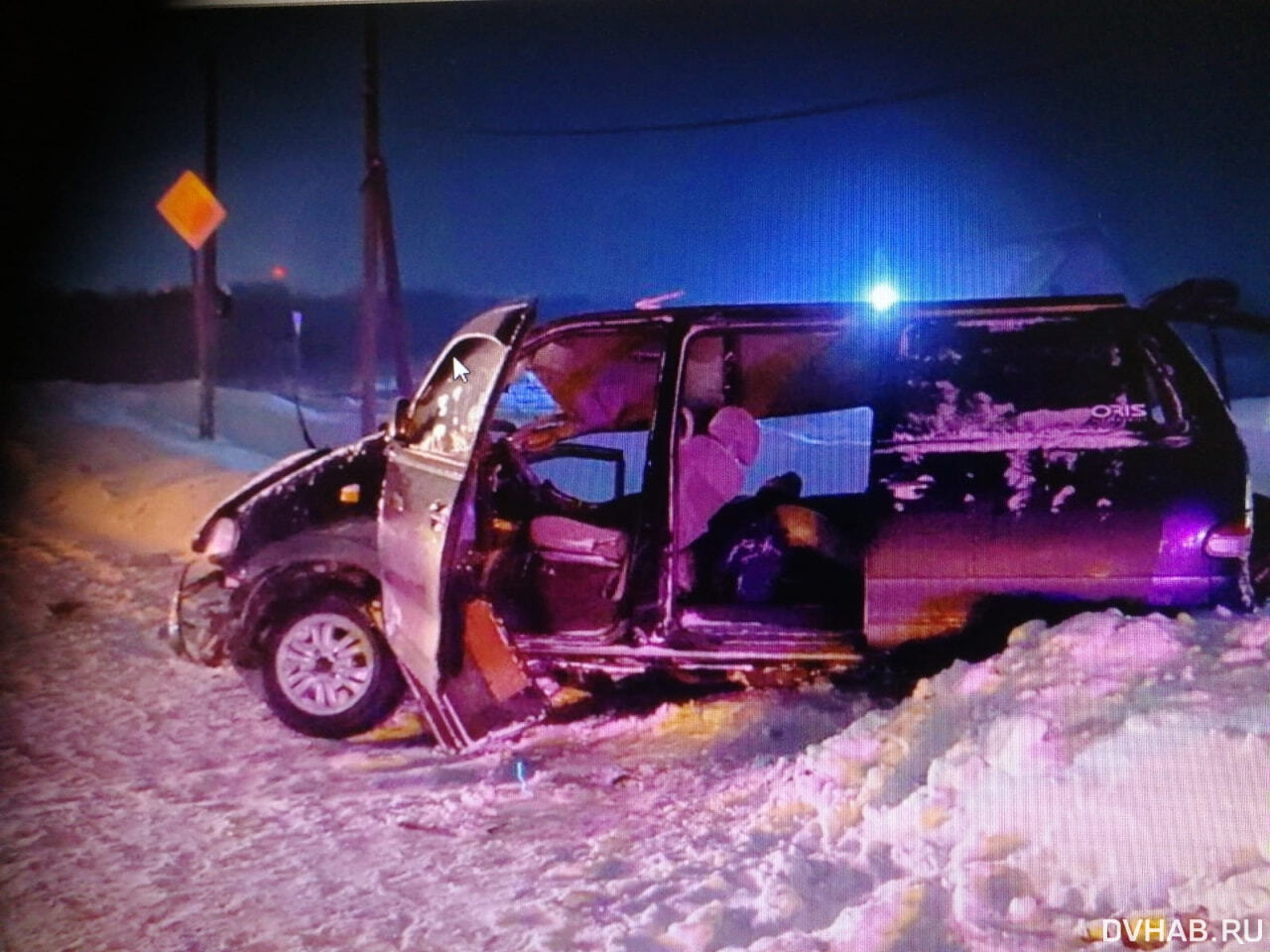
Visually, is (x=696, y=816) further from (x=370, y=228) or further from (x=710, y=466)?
(x=370, y=228)

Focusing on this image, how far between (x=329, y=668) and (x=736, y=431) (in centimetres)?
194

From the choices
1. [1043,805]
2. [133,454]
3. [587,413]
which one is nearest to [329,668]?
[587,413]

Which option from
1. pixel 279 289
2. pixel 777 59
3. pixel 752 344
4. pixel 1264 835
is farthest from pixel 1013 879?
pixel 279 289

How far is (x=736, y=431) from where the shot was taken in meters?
4.49

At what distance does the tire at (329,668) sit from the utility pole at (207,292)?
224cm

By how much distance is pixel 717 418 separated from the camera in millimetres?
4461

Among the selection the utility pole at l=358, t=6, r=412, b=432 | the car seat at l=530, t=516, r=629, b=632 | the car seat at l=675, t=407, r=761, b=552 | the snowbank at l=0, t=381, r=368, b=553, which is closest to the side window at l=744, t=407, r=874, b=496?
the car seat at l=675, t=407, r=761, b=552

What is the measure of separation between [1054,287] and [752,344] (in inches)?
49.0

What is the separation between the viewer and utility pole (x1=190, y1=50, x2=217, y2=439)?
496 centimetres

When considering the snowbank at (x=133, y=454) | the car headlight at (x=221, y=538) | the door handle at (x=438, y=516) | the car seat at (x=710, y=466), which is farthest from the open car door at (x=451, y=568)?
the snowbank at (x=133, y=454)

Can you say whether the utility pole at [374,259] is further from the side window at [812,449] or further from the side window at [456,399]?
the side window at [812,449]

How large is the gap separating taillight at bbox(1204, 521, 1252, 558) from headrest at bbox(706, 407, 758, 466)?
1.75 meters

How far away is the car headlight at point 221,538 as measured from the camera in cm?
451

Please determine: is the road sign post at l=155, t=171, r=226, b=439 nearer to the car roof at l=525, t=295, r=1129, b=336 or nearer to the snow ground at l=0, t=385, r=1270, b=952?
the car roof at l=525, t=295, r=1129, b=336
